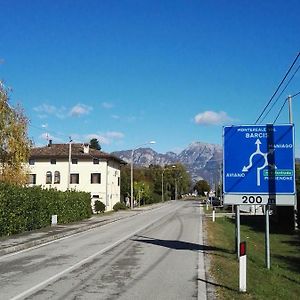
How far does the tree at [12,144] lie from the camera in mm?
36406

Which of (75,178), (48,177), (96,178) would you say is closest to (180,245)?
(96,178)

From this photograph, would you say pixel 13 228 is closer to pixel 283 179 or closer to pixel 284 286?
pixel 283 179

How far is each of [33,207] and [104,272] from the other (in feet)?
54.5

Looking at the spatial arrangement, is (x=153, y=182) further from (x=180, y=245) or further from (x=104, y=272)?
(x=104, y=272)

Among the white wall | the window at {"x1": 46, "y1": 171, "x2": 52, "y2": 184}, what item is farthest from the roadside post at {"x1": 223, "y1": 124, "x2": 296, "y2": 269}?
the window at {"x1": 46, "y1": 171, "x2": 52, "y2": 184}

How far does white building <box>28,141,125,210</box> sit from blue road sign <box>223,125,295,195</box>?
53452 mm

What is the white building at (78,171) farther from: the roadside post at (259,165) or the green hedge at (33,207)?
the roadside post at (259,165)

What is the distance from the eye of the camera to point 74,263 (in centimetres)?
1448

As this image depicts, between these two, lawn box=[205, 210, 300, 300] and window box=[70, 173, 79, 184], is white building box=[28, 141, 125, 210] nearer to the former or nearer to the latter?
window box=[70, 173, 79, 184]

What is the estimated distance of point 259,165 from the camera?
15.1 metres

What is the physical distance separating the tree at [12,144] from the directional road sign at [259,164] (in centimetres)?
2376

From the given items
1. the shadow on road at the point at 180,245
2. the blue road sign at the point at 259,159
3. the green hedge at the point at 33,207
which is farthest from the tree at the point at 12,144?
the blue road sign at the point at 259,159

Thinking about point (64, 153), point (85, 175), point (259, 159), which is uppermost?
point (64, 153)

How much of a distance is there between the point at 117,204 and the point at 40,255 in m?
53.9
